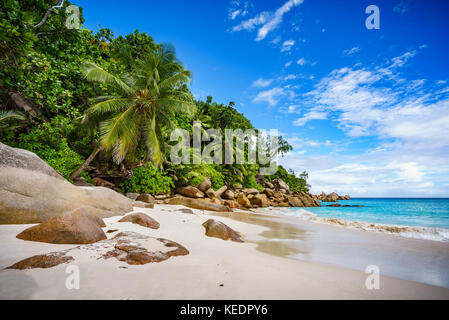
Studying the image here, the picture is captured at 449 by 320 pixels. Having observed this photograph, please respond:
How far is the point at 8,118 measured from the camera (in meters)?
8.35

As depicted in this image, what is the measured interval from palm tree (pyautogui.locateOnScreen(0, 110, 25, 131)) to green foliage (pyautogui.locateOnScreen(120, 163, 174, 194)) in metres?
6.01

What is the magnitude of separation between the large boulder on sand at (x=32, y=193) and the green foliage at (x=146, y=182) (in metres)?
8.36

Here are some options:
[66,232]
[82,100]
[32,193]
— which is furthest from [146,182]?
[66,232]

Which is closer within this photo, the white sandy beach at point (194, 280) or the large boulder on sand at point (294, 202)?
the white sandy beach at point (194, 280)

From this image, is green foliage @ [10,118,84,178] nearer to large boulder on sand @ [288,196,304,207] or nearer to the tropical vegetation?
the tropical vegetation

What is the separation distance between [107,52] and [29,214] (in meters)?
15.8

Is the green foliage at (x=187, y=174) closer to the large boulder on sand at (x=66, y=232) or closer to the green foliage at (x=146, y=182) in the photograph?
the green foliage at (x=146, y=182)

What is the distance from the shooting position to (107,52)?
15.0 meters

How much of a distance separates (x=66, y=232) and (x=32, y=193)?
1726 millimetres

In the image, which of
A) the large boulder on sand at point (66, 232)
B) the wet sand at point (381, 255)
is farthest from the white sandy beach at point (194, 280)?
the wet sand at point (381, 255)

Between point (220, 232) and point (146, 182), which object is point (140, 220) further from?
point (146, 182)

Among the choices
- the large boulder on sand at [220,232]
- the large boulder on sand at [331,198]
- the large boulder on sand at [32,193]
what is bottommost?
the large boulder on sand at [331,198]

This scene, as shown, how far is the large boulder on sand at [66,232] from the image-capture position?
8.56 feet
